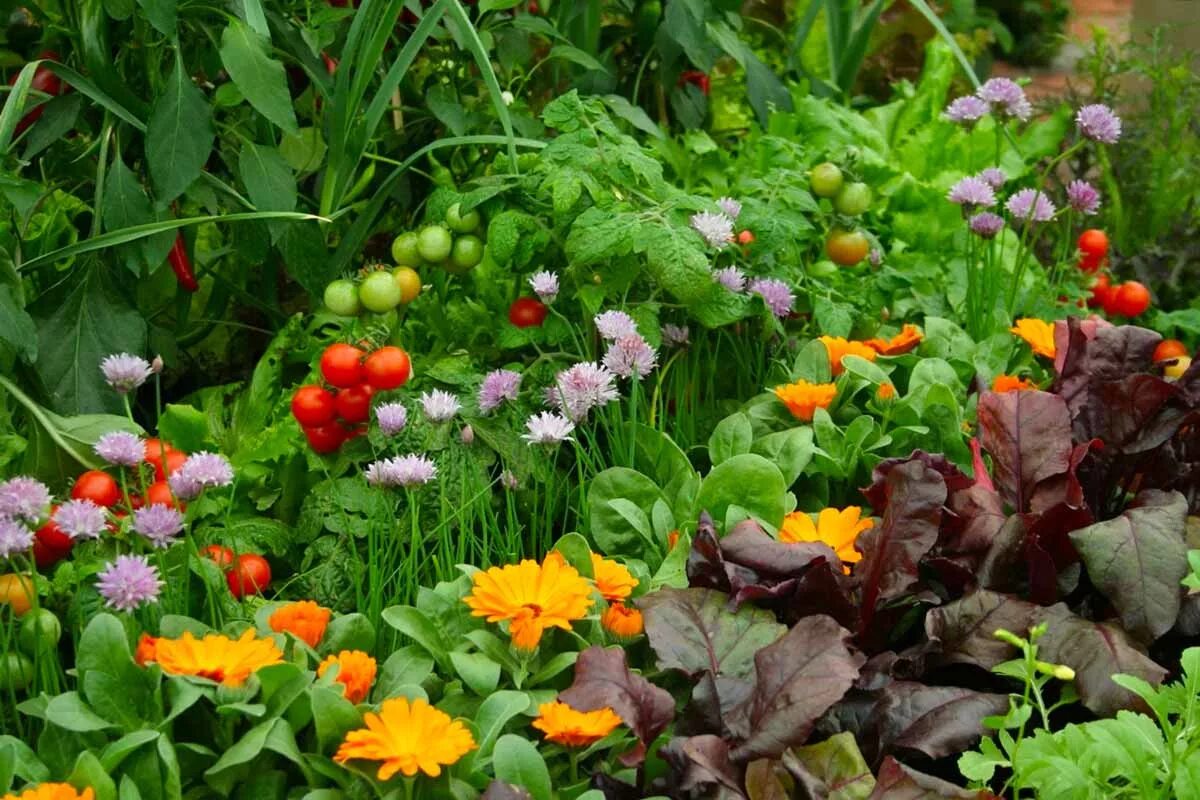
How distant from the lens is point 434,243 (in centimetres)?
228

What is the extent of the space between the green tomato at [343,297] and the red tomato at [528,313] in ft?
0.83

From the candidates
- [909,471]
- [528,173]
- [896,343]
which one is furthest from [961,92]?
[909,471]

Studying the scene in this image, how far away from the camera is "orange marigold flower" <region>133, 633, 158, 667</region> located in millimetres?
1516

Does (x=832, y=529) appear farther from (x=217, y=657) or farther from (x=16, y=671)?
(x=16, y=671)

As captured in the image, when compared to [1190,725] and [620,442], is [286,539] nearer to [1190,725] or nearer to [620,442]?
[620,442]

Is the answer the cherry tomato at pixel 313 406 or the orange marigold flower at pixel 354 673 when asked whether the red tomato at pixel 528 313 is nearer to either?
the cherry tomato at pixel 313 406

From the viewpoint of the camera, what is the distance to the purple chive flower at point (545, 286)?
7.21 ft

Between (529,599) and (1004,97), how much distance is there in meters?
1.45

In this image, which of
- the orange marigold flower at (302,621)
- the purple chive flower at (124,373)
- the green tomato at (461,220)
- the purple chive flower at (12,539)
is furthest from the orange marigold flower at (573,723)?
the green tomato at (461,220)

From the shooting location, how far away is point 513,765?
4.63ft

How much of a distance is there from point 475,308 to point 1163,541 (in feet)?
3.92

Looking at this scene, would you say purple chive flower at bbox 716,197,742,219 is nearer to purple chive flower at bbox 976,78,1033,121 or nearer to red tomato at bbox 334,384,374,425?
purple chive flower at bbox 976,78,1033,121

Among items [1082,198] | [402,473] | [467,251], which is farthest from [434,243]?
[1082,198]

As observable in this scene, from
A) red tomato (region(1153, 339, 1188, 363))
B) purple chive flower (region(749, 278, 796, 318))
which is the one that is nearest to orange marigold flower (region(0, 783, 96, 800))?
purple chive flower (region(749, 278, 796, 318))
